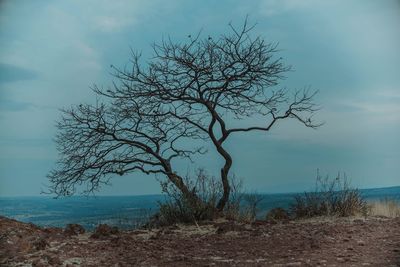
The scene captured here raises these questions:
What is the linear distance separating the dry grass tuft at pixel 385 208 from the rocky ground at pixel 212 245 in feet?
7.19

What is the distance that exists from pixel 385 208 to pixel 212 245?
20.4ft

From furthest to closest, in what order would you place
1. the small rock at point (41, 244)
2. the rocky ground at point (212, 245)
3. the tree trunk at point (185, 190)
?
the tree trunk at point (185, 190)
the small rock at point (41, 244)
the rocky ground at point (212, 245)

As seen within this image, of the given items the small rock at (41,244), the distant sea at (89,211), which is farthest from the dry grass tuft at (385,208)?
the small rock at (41,244)

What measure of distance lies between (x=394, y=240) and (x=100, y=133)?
673 centimetres

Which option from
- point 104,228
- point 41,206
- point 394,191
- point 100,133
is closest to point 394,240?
point 104,228

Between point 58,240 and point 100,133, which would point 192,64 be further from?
point 58,240

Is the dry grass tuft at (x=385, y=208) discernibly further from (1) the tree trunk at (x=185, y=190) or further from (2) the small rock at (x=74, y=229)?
(2) the small rock at (x=74, y=229)

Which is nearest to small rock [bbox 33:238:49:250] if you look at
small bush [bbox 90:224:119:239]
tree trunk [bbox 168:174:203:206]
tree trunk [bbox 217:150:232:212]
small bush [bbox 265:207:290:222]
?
small bush [bbox 90:224:119:239]

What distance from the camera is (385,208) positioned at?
40.7 ft

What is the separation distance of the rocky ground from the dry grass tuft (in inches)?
86.3

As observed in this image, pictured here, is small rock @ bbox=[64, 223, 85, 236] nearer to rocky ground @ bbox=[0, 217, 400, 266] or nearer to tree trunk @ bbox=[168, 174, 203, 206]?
rocky ground @ bbox=[0, 217, 400, 266]

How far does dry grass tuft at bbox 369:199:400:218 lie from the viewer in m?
11.8

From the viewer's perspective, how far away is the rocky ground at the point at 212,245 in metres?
6.62

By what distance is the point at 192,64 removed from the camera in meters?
11.6
